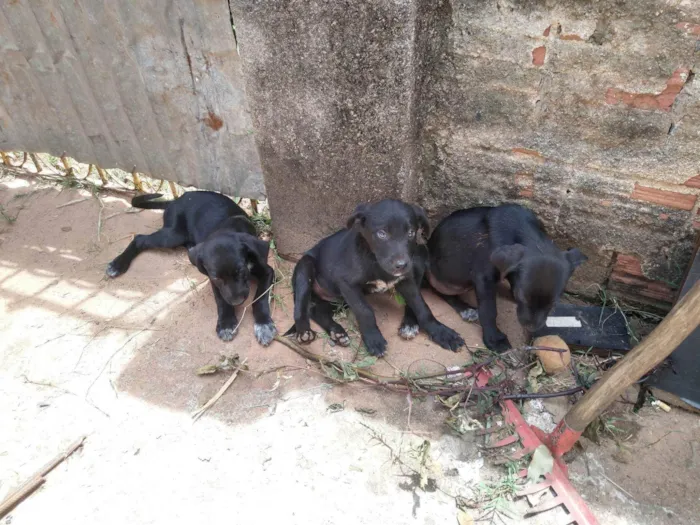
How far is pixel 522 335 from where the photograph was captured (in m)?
3.76

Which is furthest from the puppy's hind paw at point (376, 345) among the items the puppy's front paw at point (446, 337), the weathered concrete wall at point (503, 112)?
the weathered concrete wall at point (503, 112)

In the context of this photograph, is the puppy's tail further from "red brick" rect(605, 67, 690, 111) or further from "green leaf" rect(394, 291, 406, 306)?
"red brick" rect(605, 67, 690, 111)

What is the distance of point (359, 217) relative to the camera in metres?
3.41

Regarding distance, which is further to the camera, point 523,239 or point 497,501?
point 523,239

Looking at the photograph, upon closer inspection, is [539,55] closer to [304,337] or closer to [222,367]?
[304,337]

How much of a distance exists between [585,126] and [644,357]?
1.64 metres

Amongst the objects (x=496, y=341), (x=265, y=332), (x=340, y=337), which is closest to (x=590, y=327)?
(x=496, y=341)

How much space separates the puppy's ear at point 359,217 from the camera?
3.40m

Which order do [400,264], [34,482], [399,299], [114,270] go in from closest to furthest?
[34,482], [400,264], [399,299], [114,270]

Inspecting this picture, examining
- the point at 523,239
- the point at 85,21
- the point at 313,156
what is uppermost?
the point at 85,21

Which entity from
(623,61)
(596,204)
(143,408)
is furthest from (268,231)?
(623,61)

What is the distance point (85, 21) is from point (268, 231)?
226 cm

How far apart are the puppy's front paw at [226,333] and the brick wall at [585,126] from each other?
71.1 inches

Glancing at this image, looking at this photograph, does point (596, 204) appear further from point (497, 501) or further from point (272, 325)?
point (272, 325)
